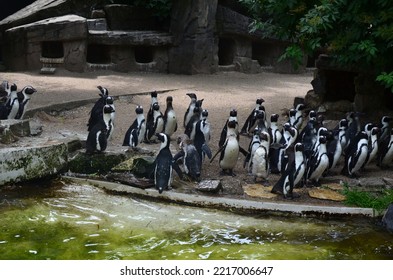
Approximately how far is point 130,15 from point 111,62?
171 cm

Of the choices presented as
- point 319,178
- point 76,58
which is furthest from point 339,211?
point 76,58

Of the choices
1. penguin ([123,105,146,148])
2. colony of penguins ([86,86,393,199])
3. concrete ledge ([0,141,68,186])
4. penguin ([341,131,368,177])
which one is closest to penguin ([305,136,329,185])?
colony of penguins ([86,86,393,199])

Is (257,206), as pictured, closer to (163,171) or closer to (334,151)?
(163,171)

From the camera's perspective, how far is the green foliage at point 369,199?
6.39 metres

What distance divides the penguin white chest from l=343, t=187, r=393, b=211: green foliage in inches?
55.6

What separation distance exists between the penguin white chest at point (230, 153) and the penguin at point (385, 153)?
80.0 inches

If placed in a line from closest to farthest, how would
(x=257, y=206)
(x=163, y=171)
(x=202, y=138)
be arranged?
(x=257, y=206)
(x=163, y=171)
(x=202, y=138)

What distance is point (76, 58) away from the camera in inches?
583

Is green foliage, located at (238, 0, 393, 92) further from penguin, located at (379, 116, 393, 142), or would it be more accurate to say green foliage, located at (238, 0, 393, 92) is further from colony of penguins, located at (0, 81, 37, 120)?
colony of penguins, located at (0, 81, 37, 120)

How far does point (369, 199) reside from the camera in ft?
21.5

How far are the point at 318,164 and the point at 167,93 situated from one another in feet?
21.3

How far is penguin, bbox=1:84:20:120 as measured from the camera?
349 inches

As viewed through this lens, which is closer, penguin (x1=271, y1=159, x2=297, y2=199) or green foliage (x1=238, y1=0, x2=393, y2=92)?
penguin (x1=271, y1=159, x2=297, y2=199)

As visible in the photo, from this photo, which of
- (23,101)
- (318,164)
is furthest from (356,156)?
(23,101)
